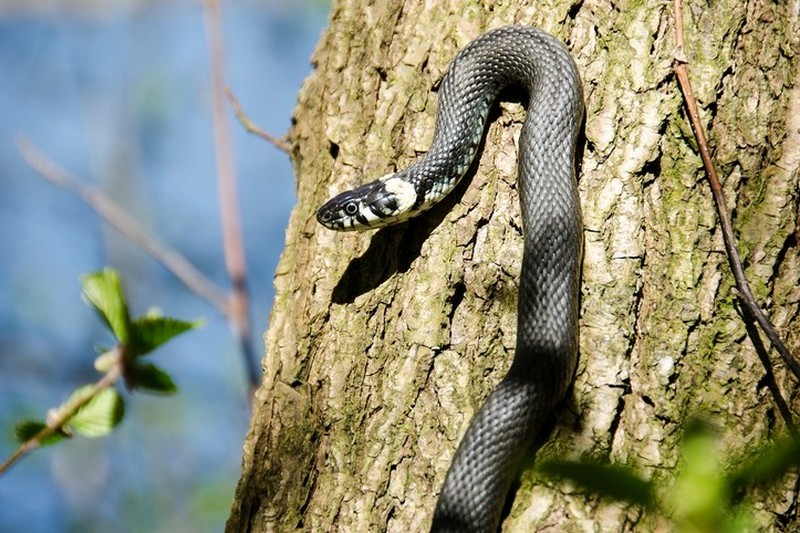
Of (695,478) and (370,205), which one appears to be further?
(370,205)

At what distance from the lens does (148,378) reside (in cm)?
207

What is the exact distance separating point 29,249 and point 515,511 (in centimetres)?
1319

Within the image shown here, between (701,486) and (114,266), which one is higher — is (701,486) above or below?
below

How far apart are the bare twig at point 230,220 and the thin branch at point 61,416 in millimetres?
979

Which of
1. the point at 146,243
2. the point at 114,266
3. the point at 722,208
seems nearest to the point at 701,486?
the point at 722,208

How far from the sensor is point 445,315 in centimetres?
293

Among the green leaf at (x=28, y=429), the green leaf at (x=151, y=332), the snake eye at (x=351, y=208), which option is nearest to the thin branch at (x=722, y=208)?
A: the snake eye at (x=351, y=208)

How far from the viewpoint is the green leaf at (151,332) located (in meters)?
2.00

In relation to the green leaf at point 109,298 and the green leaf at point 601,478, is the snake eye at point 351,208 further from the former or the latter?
the green leaf at point 601,478

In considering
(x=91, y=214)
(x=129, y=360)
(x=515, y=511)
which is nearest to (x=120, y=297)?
(x=129, y=360)

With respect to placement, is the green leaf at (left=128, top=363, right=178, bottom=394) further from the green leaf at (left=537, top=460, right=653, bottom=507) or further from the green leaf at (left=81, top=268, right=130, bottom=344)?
the green leaf at (left=537, top=460, right=653, bottom=507)

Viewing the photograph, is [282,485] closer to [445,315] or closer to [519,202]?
[445,315]

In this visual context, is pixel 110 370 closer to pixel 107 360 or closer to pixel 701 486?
pixel 107 360

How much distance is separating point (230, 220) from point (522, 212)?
1.17m
